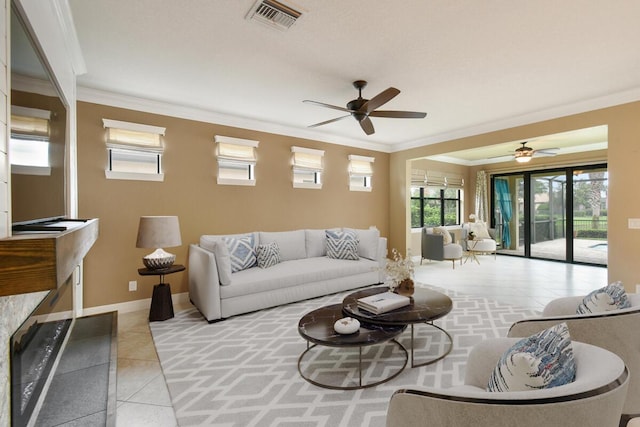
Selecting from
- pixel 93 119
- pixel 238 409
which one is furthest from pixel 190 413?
pixel 93 119

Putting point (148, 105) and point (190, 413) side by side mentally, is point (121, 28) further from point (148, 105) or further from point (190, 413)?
point (190, 413)

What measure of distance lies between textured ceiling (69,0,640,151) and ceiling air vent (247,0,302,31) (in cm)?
5

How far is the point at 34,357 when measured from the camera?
4.38 ft

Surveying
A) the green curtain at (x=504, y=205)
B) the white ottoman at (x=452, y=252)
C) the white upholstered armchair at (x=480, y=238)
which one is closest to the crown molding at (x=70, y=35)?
the white ottoman at (x=452, y=252)

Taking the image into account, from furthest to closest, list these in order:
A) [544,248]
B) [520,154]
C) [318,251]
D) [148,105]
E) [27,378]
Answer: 1. [544,248]
2. [520,154]
3. [318,251]
4. [148,105]
5. [27,378]

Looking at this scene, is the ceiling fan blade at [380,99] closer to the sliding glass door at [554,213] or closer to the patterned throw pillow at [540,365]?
the patterned throw pillow at [540,365]

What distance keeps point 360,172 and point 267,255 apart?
9.28ft

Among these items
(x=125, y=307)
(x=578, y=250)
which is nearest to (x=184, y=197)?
(x=125, y=307)

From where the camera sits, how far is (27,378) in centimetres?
124

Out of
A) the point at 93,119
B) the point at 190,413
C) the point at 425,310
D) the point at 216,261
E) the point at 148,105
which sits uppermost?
the point at 148,105

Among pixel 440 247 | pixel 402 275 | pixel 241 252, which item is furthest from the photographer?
pixel 440 247

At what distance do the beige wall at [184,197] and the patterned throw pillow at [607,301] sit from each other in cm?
390

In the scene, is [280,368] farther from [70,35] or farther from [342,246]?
[70,35]

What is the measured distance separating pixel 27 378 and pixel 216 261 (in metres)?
2.04
